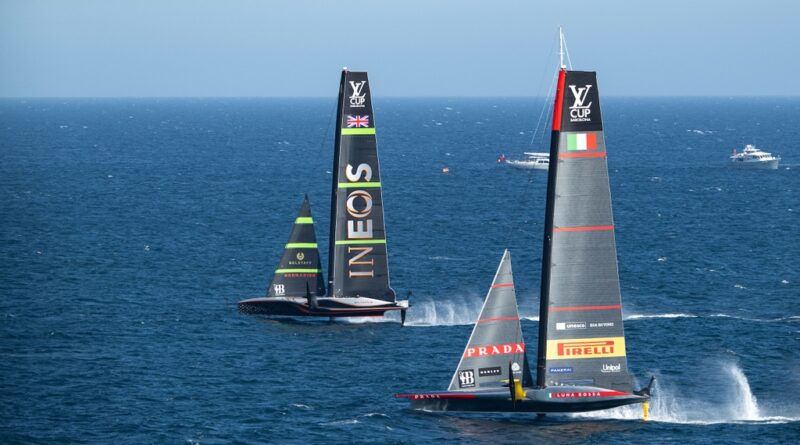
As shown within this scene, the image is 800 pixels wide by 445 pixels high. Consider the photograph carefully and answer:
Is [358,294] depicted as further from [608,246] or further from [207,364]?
[608,246]

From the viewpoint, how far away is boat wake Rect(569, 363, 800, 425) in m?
54.4

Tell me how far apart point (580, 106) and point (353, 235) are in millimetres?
28498

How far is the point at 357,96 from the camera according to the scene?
241 feet

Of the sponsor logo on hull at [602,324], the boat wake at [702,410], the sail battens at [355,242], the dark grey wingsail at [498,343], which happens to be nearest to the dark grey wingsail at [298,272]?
the sail battens at [355,242]

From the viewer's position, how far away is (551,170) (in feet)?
164

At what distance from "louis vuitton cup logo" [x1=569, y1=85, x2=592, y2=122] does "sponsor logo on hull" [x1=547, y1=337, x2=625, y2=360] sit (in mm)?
8943

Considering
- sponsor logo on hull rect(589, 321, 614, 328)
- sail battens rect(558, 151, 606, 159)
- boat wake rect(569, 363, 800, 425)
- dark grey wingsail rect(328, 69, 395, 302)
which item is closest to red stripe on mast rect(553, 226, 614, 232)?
sail battens rect(558, 151, 606, 159)

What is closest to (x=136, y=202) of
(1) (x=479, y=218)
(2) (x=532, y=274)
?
(1) (x=479, y=218)

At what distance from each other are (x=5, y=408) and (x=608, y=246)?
27587 mm

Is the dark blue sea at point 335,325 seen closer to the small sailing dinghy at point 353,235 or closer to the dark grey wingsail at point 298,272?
the small sailing dinghy at point 353,235

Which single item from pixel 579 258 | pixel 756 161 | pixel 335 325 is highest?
pixel 579 258

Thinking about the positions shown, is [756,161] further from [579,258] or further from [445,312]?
[579,258]

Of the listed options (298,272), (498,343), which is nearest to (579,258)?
(498,343)

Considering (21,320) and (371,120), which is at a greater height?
(371,120)
